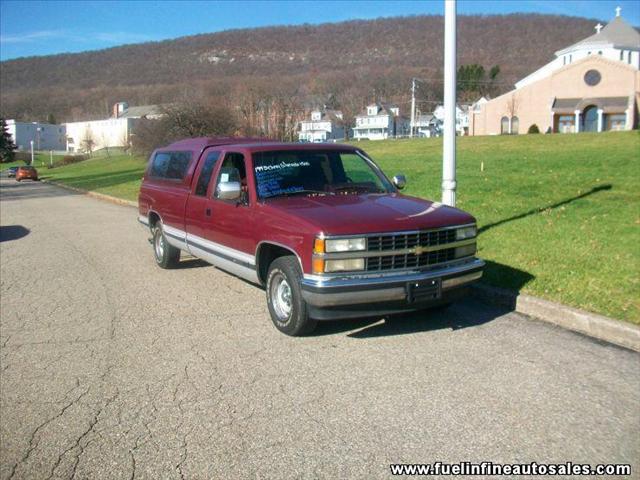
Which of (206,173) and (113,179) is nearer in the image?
(206,173)

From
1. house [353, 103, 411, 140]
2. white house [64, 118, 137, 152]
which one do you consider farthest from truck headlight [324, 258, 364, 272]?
white house [64, 118, 137, 152]

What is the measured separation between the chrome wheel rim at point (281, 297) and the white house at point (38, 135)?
143450mm

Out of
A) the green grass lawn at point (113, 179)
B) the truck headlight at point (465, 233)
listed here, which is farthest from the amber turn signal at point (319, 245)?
the green grass lawn at point (113, 179)

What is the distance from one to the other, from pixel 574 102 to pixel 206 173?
192 feet

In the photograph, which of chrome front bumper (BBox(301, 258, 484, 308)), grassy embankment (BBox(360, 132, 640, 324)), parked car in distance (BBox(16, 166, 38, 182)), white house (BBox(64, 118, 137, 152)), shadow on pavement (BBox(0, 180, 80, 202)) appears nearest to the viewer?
chrome front bumper (BBox(301, 258, 484, 308))

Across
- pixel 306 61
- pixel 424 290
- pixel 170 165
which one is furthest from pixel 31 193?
pixel 306 61

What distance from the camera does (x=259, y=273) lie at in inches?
240

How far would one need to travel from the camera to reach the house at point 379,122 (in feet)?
381

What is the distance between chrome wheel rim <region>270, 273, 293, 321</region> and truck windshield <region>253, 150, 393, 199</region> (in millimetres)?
938

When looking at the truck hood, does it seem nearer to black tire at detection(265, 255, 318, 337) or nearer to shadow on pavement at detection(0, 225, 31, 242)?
black tire at detection(265, 255, 318, 337)

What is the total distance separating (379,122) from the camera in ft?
381

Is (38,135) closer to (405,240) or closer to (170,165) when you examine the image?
(170,165)

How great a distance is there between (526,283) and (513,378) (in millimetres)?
2451

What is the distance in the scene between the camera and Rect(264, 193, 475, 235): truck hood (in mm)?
5199
